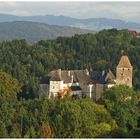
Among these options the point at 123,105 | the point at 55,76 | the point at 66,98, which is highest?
the point at 55,76

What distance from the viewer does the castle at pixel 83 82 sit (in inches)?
2148

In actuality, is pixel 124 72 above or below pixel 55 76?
above

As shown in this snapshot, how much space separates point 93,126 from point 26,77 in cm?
3679

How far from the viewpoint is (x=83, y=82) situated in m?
56.2

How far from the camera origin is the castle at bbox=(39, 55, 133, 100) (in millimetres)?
54562

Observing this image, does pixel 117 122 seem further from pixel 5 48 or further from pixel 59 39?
pixel 59 39

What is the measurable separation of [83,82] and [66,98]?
823cm

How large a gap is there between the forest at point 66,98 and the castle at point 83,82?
5.62 feet

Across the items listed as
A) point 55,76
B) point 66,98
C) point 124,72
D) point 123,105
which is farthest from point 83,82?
point 123,105

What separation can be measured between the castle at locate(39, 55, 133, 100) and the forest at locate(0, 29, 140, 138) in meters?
1.71

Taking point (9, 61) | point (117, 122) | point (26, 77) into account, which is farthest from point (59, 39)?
point (117, 122)

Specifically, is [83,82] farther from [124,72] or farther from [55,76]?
[124,72]

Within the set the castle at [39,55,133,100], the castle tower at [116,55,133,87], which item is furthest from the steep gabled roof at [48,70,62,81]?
the castle tower at [116,55,133,87]

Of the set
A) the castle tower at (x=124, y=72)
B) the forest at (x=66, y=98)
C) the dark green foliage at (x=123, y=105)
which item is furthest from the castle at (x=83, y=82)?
the dark green foliage at (x=123, y=105)
